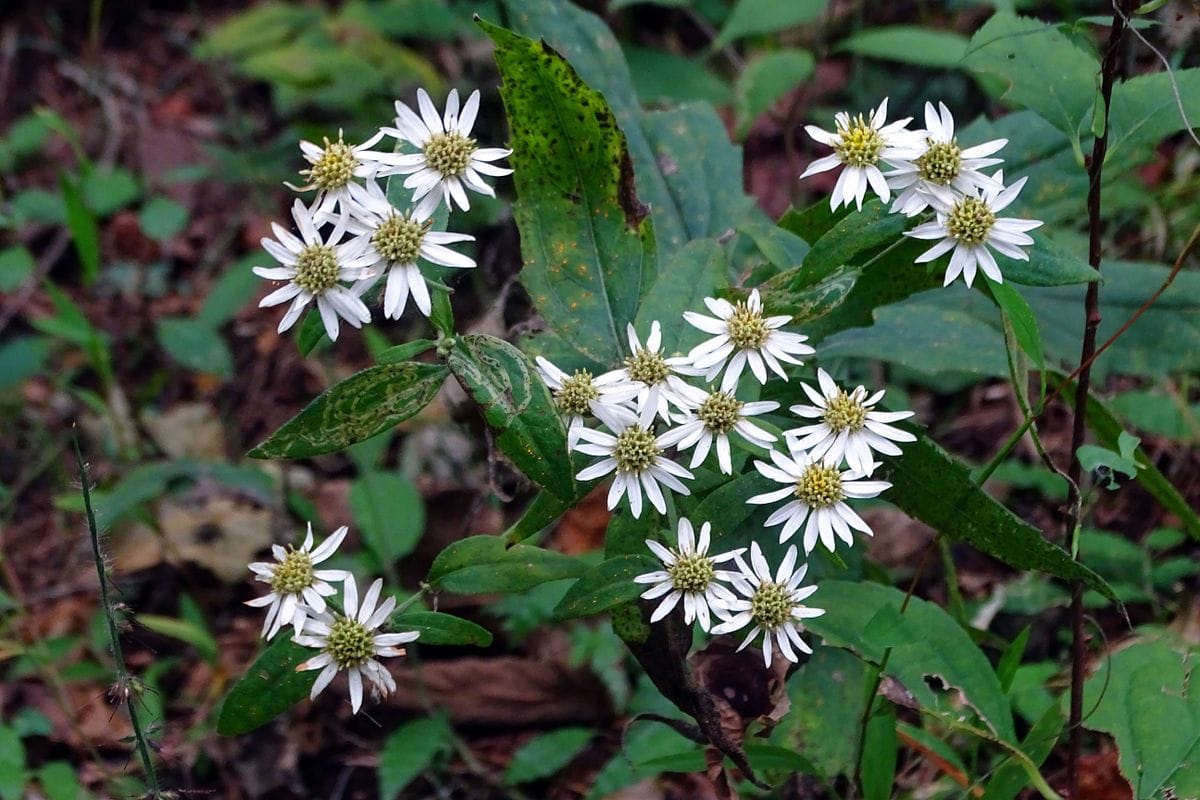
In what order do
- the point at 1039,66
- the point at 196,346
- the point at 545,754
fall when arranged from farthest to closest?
1. the point at 196,346
2. the point at 545,754
3. the point at 1039,66

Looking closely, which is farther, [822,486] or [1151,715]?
[1151,715]

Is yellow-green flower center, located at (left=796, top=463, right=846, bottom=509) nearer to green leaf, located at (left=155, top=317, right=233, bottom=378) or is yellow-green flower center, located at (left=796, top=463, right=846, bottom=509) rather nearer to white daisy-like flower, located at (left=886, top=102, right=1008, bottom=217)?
white daisy-like flower, located at (left=886, top=102, right=1008, bottom=217)

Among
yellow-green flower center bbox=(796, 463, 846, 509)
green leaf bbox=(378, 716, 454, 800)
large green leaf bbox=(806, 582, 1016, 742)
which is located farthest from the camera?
green leaf bbox=(378, 716, 454, 800)

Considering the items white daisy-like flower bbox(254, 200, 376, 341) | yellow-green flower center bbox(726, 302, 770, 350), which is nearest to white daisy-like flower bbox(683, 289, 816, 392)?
yellow-green flower center bbox(726, 302, 770, 350)

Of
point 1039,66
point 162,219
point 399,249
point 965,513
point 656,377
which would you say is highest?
point 162,219

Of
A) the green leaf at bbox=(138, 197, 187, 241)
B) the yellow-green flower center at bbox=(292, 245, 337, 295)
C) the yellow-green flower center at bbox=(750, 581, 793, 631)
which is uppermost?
the green leaf at bbox=(138, 197, 187, 241)

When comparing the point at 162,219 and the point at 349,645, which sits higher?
the point at 162,219

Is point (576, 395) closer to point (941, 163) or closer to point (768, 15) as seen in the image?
point (941, 163)

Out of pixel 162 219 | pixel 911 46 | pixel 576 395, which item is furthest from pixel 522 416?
pixel 162 219
